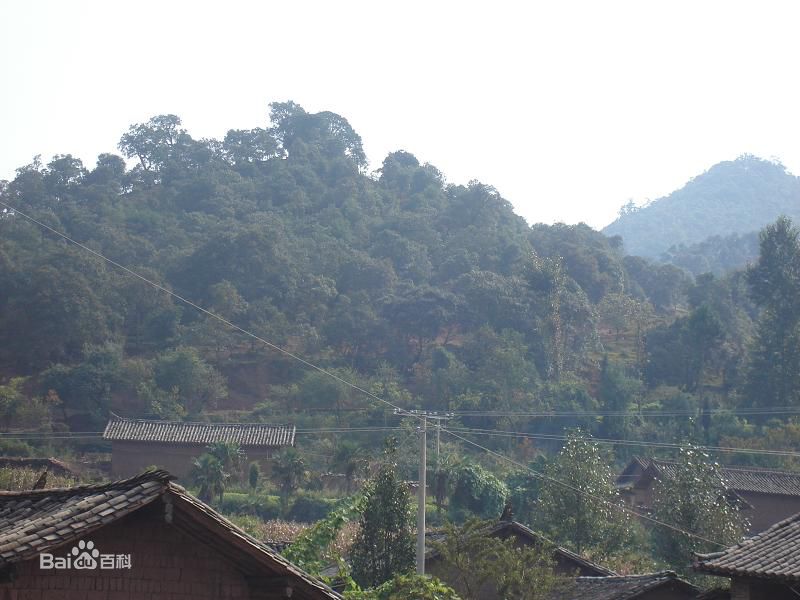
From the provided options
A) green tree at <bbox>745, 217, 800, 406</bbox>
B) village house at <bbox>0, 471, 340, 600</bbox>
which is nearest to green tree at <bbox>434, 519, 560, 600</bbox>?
village house at <bbox>0, 471, 340, 600</bbox>

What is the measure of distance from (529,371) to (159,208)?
35727 mm

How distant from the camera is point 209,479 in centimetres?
3747

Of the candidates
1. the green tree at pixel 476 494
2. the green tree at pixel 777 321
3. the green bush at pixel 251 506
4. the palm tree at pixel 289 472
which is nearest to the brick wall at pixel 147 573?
the green tree at pixel 476 494

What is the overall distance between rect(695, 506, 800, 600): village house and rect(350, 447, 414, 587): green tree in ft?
29.8

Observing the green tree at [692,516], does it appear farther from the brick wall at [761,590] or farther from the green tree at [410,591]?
the green tree at [410,591]

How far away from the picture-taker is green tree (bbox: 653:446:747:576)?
85.6 feet

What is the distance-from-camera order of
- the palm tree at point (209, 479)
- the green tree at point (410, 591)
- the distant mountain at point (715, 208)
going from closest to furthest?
the green tree at point (410, 591), the palm tree at point (209, 479), the distant mountain at point (715, 208)

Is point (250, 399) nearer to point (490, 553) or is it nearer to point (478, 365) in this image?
point (478, 365)

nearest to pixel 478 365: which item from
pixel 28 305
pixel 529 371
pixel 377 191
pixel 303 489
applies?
pixel 529 371

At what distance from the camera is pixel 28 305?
187 ft

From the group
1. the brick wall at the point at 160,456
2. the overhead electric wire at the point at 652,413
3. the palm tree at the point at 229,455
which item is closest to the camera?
the palm tree at the point at 229,455

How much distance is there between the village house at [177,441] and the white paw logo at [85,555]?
33455mm

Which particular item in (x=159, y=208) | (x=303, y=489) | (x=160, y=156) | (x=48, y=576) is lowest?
(x=303, y=489)

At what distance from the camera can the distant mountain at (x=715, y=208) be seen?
151625mm
